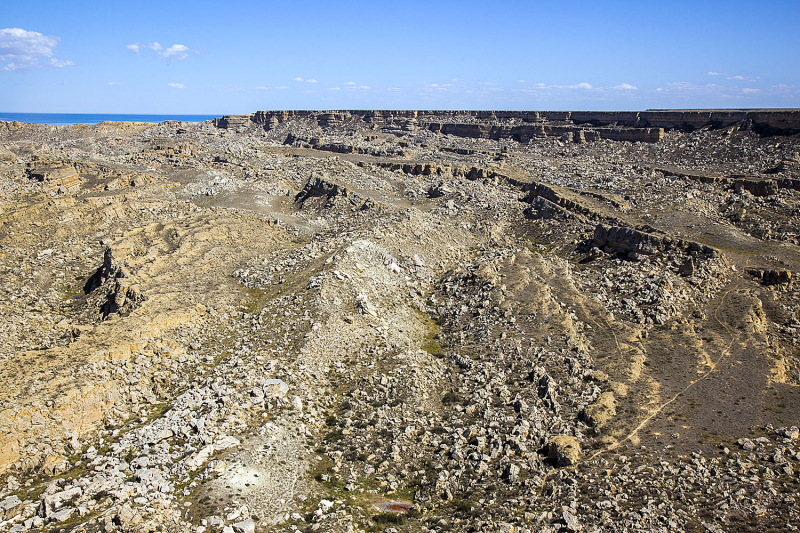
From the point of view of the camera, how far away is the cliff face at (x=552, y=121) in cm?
6550

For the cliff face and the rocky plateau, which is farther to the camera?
the cliff face

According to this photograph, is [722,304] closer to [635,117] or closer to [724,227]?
[724,227]

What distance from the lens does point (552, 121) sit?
306ft

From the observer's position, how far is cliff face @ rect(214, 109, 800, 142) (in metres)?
65.5

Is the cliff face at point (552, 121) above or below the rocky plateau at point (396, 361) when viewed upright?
above

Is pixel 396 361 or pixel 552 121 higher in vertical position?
pixel 552 121

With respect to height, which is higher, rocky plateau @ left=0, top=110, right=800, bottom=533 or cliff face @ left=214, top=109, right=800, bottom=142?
cliff face @ left=214, top=109, right=800, bottom=142

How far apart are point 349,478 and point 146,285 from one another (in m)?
15.9

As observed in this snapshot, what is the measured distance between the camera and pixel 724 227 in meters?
35.6

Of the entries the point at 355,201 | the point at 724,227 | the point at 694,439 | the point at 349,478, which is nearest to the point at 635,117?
the point at 724,227

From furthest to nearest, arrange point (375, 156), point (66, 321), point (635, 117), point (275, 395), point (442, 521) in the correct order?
point (635, 117), point (375, 156), point (66, 321), point (275, 395), point (442, 521)

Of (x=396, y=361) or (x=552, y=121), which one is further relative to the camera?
(x=552, y=121)

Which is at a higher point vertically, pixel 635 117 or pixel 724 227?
pixel 635 117

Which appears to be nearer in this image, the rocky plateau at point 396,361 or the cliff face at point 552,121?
the rocky plateau at point 396,361
